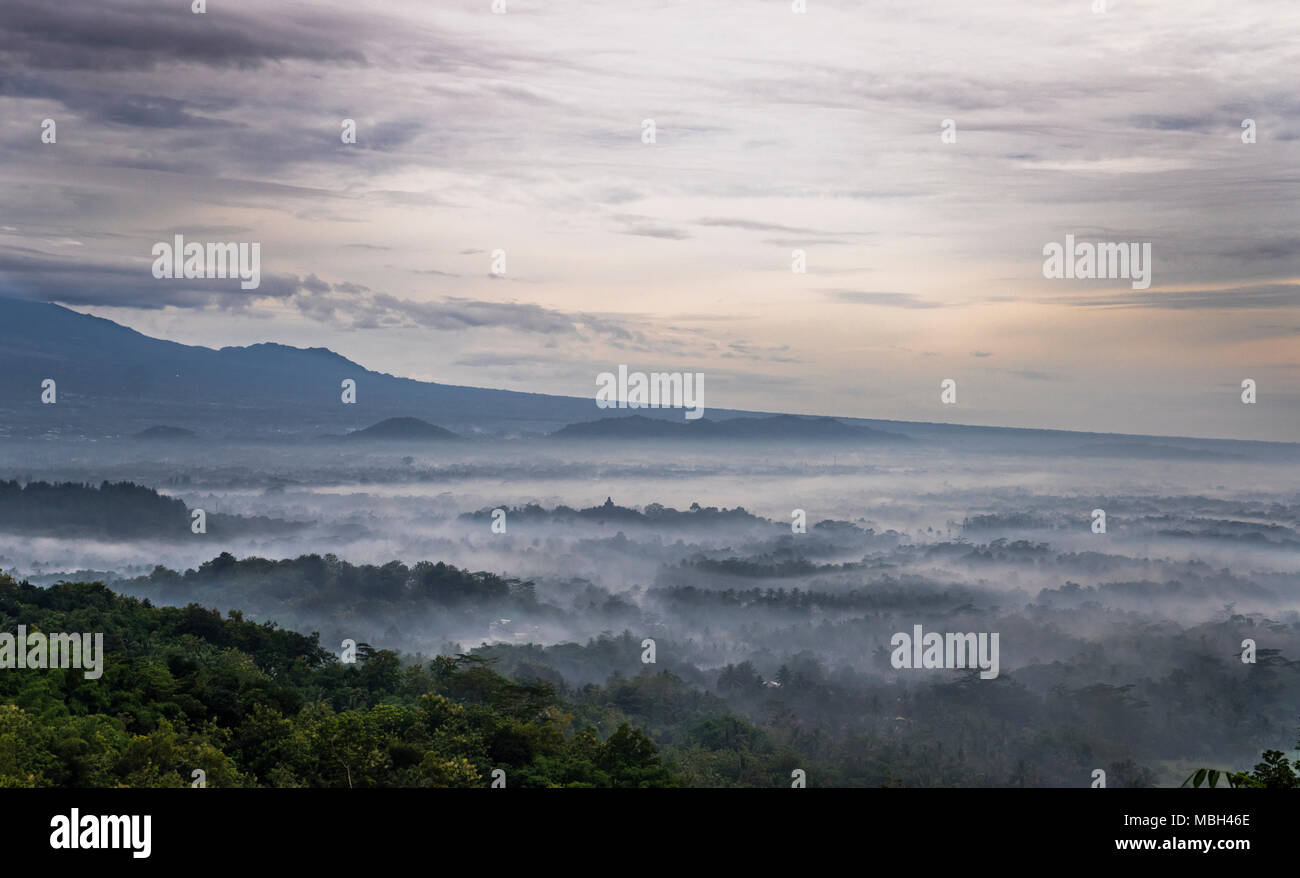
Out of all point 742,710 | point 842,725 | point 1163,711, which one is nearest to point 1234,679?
point 1163,711

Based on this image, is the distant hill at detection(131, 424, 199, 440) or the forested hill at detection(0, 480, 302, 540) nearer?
the forested hill at detection(0, 480, 302, 540)

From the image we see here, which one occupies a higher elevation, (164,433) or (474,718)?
(164,433)

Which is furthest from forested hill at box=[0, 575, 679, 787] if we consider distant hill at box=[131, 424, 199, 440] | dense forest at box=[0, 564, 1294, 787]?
distant hill at box=[131, 424, 199, 440]

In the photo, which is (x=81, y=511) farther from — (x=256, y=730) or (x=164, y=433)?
(x=256, y=730)

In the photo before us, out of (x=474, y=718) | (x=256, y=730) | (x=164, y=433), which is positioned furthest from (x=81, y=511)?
(x=256, y=730)

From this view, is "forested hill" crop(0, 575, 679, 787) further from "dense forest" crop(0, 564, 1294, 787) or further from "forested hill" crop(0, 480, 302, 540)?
"forested hill" crop(0, 480, 302, 540)
